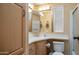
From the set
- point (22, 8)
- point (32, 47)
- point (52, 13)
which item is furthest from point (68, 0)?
point (32, 47)

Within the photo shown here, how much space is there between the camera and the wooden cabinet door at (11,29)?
3.90 ft

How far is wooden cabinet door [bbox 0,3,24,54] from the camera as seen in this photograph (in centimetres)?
119

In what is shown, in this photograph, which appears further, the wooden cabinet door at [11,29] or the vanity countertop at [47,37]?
the vanity countertop at [47,37]

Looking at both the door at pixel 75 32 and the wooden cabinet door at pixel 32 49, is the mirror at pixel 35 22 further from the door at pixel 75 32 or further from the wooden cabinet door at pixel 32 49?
the door at pixel 75 32

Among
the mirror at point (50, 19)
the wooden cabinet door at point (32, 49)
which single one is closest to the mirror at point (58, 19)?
the mirror at point (50, 19)

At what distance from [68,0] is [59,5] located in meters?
0.22

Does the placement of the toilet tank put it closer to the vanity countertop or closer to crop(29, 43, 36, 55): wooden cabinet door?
the vanity countertop

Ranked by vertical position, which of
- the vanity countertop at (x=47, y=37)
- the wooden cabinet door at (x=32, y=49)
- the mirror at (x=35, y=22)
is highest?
the mirror at (x=35, y=22)

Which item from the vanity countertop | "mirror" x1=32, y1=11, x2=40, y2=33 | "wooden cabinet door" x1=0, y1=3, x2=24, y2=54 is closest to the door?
the vanity countertop

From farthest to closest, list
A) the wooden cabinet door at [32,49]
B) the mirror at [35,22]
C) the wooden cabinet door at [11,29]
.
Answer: the mirror at [35,22]
the wooden cabinet door at [32,49]
the wooden cabinet door at [11,29]

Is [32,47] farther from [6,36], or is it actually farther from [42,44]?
[6,36]
